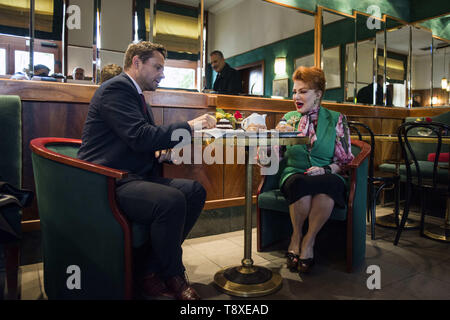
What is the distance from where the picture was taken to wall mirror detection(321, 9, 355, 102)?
4.34m

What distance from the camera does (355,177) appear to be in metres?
2.29

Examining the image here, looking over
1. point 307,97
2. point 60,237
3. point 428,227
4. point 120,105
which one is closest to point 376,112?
point 428,227

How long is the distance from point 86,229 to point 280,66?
3.24 metres

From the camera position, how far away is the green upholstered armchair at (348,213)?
2.28 metres

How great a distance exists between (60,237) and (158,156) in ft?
2.32

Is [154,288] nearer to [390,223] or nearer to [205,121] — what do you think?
[205,121]

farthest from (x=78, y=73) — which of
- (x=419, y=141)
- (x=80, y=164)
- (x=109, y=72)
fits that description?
(x=419, y=141)

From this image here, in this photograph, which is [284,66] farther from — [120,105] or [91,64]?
[120,105]

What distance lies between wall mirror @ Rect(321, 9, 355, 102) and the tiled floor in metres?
2.26

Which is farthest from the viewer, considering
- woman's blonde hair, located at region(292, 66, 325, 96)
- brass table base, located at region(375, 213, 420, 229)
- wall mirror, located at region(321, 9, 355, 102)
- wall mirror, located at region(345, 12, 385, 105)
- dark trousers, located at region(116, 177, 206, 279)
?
wall mirror, located at region(345, 12, 385, 105)

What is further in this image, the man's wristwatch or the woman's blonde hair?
the woman's blonde hair

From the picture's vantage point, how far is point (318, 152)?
8.09ft

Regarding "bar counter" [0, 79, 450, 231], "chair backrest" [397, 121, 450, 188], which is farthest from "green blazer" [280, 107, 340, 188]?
"bar counter" [0, 79, 450, 231]

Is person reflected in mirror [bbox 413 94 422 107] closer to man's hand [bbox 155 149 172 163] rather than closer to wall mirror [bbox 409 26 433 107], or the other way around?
wall mirror [bbox 409 26 433 107]
